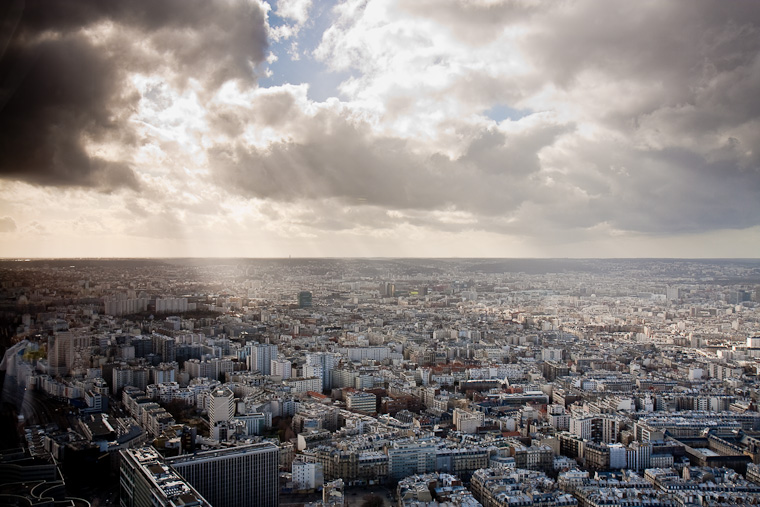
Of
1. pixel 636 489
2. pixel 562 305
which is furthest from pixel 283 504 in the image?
pixel 562 305

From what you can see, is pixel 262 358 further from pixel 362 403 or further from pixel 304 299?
pixel 304 299

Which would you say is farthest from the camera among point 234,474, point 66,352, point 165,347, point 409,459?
point 165,347

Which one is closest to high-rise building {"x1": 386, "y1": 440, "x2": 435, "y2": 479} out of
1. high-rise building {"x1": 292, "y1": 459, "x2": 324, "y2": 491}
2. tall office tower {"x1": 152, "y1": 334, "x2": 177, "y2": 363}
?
high-rise building {"x1": 292, "y1": 459, "x2": 324, "y2": 491}

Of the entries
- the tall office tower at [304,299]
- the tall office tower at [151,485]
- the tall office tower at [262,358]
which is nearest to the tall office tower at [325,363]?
the tall office tower at [262,358]

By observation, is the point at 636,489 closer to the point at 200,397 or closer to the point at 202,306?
the point at 200,397

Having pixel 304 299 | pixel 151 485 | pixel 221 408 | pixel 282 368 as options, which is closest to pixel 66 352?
pixel 221 408

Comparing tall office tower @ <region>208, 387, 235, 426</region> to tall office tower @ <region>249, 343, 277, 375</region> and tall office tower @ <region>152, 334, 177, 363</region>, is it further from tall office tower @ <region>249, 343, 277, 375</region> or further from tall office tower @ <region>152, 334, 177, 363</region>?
tall office tower @ <region>152, 334, 177, 363</region>
